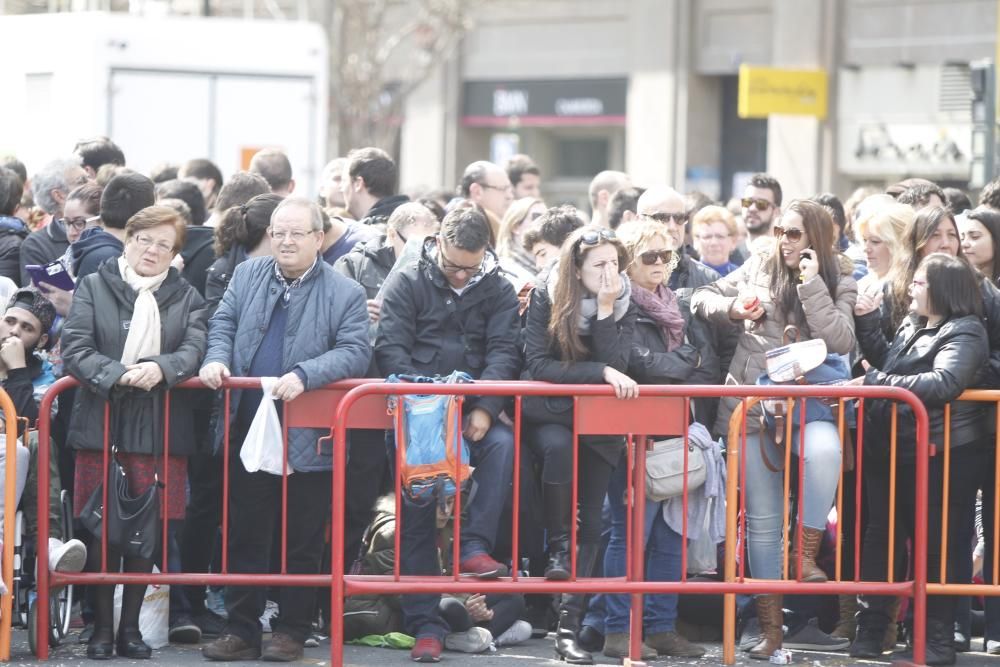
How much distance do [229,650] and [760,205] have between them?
15.6 ft

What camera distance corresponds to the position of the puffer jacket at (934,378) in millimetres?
7387

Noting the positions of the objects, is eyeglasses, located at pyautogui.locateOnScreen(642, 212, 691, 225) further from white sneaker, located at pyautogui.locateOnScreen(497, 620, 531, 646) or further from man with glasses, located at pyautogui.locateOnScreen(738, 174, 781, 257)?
white sneaker, located at pyautogui.locateOnScreen(497, 620, 531, 646)

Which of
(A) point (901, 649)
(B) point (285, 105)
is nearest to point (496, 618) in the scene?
(A) point (901, 649)

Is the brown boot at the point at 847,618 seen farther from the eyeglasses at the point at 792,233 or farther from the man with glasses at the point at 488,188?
the man with glasses at the point at 488,188

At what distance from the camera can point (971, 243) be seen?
8.30 m

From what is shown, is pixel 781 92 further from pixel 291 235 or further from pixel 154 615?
pixel 154 615

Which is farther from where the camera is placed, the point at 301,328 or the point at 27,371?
the point at 27,371

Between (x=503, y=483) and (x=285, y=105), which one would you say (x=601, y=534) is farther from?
(x=285, y=105)

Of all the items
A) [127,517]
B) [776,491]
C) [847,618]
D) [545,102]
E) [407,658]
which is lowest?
[407,658]

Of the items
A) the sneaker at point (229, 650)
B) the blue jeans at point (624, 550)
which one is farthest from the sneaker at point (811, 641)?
the sneaker at point (229, 650)

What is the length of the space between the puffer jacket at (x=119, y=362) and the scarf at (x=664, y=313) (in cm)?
202

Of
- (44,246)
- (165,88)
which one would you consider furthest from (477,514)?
(165,88)

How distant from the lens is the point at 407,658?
25.0ft

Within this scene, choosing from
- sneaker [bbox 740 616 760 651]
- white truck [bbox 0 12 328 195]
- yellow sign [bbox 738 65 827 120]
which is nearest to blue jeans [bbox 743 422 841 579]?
sneaker [bbox 740 616 760 651]
